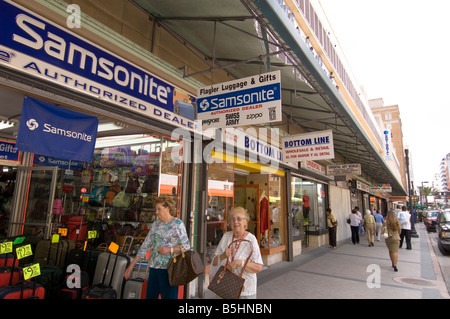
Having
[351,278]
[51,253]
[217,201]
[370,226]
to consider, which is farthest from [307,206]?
[51,253]

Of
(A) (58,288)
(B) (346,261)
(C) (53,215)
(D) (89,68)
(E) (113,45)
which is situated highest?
(E) (113,45)

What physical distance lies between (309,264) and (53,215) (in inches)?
290

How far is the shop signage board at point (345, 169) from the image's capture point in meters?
12.3

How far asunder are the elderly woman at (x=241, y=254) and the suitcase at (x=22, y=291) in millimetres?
2397

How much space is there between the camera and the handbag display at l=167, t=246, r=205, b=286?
10.8ft

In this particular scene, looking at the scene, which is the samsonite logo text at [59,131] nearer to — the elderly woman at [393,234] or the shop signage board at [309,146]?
the shop signage board at [309,146]

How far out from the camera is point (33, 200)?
21.5ft

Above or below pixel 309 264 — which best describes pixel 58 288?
above

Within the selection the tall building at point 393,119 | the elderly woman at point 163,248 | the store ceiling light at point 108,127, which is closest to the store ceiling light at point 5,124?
the store ceiling light at point 108,127

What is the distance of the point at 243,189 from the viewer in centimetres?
905

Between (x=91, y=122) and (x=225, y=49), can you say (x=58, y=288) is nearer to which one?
(x=91, y=122)

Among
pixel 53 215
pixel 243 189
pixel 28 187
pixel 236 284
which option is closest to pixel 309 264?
pixel 243 189

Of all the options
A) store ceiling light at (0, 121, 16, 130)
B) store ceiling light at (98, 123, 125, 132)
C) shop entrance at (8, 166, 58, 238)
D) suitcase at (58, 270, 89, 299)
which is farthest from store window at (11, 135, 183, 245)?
suitcase at (58, 270, 89, 299)

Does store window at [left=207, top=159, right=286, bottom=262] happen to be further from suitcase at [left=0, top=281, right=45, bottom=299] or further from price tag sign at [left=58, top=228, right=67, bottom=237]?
suitcase at [left=0, top=281, right=45, bottom=299]
